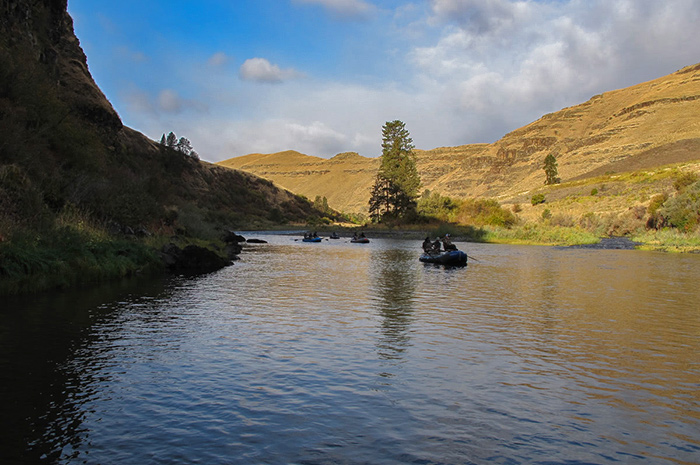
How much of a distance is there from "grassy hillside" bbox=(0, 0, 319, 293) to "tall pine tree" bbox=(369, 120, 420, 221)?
51450mm

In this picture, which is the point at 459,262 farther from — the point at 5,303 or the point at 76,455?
the point at 76,455

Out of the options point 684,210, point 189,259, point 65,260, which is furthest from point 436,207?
point 65,260

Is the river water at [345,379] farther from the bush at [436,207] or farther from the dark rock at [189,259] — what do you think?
the bush at [436,207]

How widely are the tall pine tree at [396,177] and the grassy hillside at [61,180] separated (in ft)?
169

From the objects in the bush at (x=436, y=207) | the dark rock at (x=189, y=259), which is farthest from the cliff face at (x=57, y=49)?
the bush at (x=436, y=207)

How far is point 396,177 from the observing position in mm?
92250

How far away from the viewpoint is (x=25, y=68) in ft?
88.2

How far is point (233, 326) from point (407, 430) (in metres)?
7.38

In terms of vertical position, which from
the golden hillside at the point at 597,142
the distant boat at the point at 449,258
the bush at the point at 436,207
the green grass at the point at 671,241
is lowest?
the distant boat at the point at 449,258

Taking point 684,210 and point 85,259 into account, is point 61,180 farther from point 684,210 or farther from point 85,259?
point 684,210

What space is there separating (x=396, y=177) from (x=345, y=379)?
84.7 meters

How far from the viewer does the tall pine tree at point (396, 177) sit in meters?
89.9

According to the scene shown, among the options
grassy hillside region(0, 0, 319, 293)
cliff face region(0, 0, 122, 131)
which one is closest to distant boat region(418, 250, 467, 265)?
grassy hillside region(0, 0, 319, 293)

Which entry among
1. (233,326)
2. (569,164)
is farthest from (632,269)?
(569,164)
